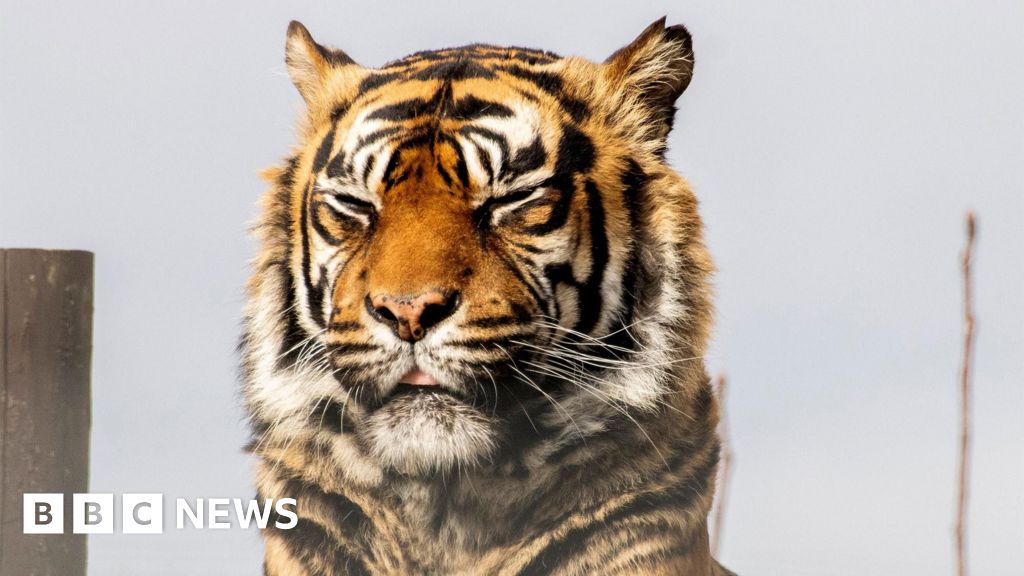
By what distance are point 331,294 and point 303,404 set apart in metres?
0.32

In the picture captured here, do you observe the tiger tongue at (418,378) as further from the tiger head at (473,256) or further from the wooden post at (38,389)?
the wooden post at (38,389)

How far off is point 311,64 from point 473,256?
2.60 ft

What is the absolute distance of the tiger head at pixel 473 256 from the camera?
202 centimetres

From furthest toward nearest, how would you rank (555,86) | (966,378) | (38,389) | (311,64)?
(38,389)
(311,64)
(555,86)
(966,378)

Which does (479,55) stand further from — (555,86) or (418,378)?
(418,378)

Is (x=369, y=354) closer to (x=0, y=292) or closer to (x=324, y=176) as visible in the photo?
(x=324, y=176)

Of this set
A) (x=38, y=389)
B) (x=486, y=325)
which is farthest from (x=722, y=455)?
(x=38, y=389)

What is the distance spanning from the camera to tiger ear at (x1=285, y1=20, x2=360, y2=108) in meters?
2.50

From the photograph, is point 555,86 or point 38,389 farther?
point 38,389

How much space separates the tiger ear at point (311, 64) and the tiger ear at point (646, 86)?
2.05 feet

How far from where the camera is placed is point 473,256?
2.04 meters

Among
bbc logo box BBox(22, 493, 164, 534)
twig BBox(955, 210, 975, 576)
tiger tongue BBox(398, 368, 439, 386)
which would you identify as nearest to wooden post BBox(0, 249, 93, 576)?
bbc logo box BBox(22, 493, 164, 534)

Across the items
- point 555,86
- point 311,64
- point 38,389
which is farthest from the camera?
point 38,389

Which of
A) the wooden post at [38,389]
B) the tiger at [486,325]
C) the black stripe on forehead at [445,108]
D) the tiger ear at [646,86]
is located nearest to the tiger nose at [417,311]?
the tiger at [486,325]
